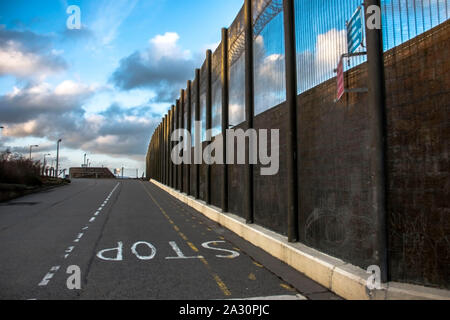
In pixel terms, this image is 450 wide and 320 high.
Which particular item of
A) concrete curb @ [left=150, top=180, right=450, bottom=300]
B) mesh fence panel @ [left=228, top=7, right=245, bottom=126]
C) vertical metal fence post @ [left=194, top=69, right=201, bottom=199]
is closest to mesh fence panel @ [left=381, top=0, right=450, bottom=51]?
concrete curb @ [left=150, top=180, right=450, bottom=300]

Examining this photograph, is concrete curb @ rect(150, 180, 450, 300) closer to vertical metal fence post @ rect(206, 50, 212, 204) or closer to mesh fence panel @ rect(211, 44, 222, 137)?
vertical metal fence post @ rect(206, 50, 212, 204)

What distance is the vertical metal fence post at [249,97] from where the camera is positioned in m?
12.1

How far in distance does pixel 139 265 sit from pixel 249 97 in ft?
23.0

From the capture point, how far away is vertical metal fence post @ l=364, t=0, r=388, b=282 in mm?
5398

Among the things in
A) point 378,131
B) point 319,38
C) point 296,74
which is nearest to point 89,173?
point 296,74

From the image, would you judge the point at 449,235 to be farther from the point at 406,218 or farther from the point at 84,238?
the point at 84,238

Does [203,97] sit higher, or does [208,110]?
[203,97]

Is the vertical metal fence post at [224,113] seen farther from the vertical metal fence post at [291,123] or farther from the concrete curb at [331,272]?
the vertical metal fence post at [291,123]

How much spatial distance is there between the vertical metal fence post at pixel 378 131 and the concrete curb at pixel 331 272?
378mm

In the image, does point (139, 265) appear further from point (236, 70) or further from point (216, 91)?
point (216, 91)

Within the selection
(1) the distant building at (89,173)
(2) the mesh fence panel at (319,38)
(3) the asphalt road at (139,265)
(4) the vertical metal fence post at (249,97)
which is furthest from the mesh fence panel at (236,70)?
(1) the distant building at (89,173)

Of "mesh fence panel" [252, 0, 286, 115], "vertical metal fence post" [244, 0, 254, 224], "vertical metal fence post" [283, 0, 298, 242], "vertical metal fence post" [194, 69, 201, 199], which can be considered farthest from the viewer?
"vertical metal fence post" [194, 69, 201, 199]

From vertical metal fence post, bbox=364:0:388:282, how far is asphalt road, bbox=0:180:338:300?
4.61ft

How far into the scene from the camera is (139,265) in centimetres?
781
